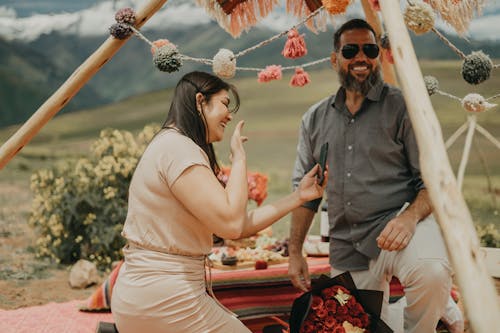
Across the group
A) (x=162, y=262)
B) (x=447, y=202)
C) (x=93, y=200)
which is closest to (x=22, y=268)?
(x=93, y=200)

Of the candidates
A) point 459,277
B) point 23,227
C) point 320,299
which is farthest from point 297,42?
point 23,227

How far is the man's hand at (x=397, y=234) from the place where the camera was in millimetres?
2783

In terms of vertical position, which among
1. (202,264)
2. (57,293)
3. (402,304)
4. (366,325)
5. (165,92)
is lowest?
(57,293)

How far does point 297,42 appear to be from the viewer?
129 inches

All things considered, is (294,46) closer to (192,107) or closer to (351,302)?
(192,107)

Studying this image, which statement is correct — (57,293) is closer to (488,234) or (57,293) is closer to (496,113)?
(488,234)

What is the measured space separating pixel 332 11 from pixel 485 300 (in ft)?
5.21

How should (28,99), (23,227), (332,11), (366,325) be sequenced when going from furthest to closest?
(28,99), (23,227), (332,11), (366,325)

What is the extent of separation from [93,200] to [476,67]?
454cm

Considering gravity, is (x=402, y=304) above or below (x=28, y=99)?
below

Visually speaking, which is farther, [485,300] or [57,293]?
[57,293]

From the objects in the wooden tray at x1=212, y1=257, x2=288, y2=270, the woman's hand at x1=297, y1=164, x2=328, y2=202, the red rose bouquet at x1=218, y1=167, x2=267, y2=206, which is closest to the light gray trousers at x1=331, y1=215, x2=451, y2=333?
the woman's hand at x1=297, y1=164, x2=328, y2=202

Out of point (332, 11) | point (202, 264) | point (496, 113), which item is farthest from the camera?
point (496, 113)

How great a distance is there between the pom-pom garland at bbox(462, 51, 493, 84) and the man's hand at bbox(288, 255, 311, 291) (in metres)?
1.19
